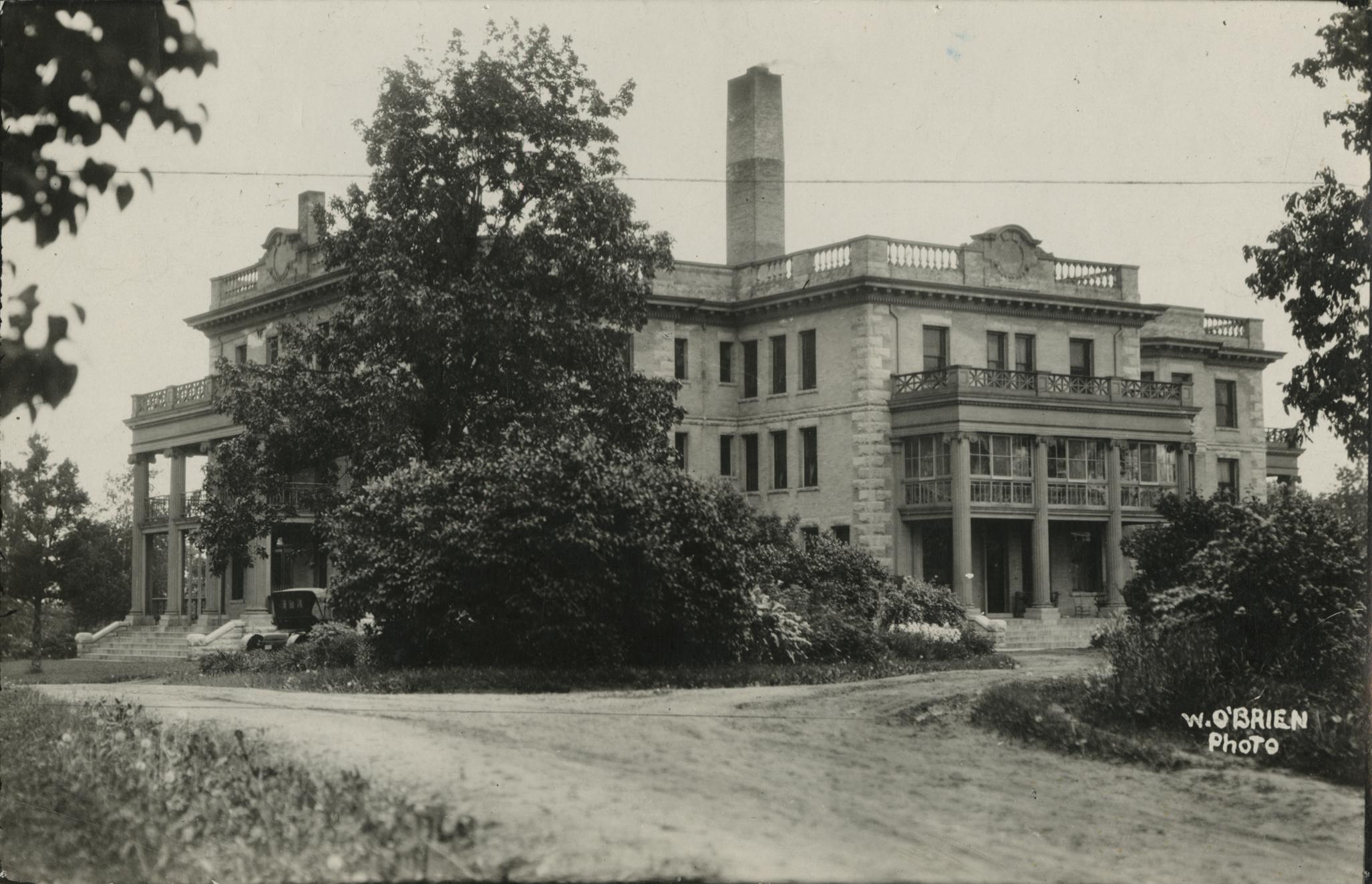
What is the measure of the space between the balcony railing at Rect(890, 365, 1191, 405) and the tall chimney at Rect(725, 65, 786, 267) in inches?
287

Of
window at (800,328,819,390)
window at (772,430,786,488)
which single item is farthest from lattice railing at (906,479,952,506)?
window at (800,328,819,390)

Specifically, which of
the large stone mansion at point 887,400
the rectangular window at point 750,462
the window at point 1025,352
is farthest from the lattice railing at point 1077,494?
the rectangular window at point 750,462

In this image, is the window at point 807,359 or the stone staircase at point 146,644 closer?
the stone staircase at point 146,644

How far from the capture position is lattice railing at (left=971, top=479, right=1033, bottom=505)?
3734cm

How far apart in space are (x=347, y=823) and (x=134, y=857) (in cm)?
104

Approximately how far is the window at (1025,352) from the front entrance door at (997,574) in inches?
206

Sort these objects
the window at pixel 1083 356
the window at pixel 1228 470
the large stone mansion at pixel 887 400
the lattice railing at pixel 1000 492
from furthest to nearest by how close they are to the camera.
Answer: the window at pixel 1228 470
the window at pixel 1083 356
the large stone mansion at pixel 887 400
the lattice railing at pixel 1000 492

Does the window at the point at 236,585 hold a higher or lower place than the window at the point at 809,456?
lower

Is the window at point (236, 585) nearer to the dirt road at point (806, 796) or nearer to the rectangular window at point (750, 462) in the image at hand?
the rectangular window at point (750, 462)

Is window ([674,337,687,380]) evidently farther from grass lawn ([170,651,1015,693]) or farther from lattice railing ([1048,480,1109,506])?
grass lawn ([170,651,1015,693])

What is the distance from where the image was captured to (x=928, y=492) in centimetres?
3781

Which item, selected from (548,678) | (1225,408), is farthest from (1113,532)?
(548,678)

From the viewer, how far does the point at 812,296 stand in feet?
129

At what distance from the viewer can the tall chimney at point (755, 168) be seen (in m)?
43.2
